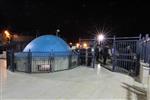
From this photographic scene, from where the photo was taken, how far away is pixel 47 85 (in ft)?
40.5

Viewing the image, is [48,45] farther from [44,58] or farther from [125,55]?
[125,55]

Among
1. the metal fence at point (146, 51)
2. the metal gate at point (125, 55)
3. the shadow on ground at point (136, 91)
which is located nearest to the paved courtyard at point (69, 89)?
the shadow on ground at point (136, 91)

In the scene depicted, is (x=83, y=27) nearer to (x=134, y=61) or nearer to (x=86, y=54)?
(x=86, y=54)

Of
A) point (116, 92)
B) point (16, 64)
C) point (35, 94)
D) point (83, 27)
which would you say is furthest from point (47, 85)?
point (83, 27)

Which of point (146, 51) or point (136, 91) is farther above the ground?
point (146, 51)

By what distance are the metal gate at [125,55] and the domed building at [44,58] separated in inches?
137

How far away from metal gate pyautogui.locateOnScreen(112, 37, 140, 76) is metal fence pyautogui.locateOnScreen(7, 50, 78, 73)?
377cm

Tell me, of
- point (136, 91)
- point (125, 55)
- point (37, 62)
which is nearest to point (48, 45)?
point (37, 62)

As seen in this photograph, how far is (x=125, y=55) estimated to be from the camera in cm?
1778

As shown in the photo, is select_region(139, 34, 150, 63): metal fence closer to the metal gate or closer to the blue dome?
the metal gate

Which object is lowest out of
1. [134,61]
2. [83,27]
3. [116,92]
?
[116,92]

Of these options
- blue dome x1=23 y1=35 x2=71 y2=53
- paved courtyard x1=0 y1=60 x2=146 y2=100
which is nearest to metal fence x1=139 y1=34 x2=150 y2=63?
paved courtyard x1=0 y1=60 x2=146 y2=100

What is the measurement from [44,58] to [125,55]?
5.64 meters

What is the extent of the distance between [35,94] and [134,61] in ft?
27.1
